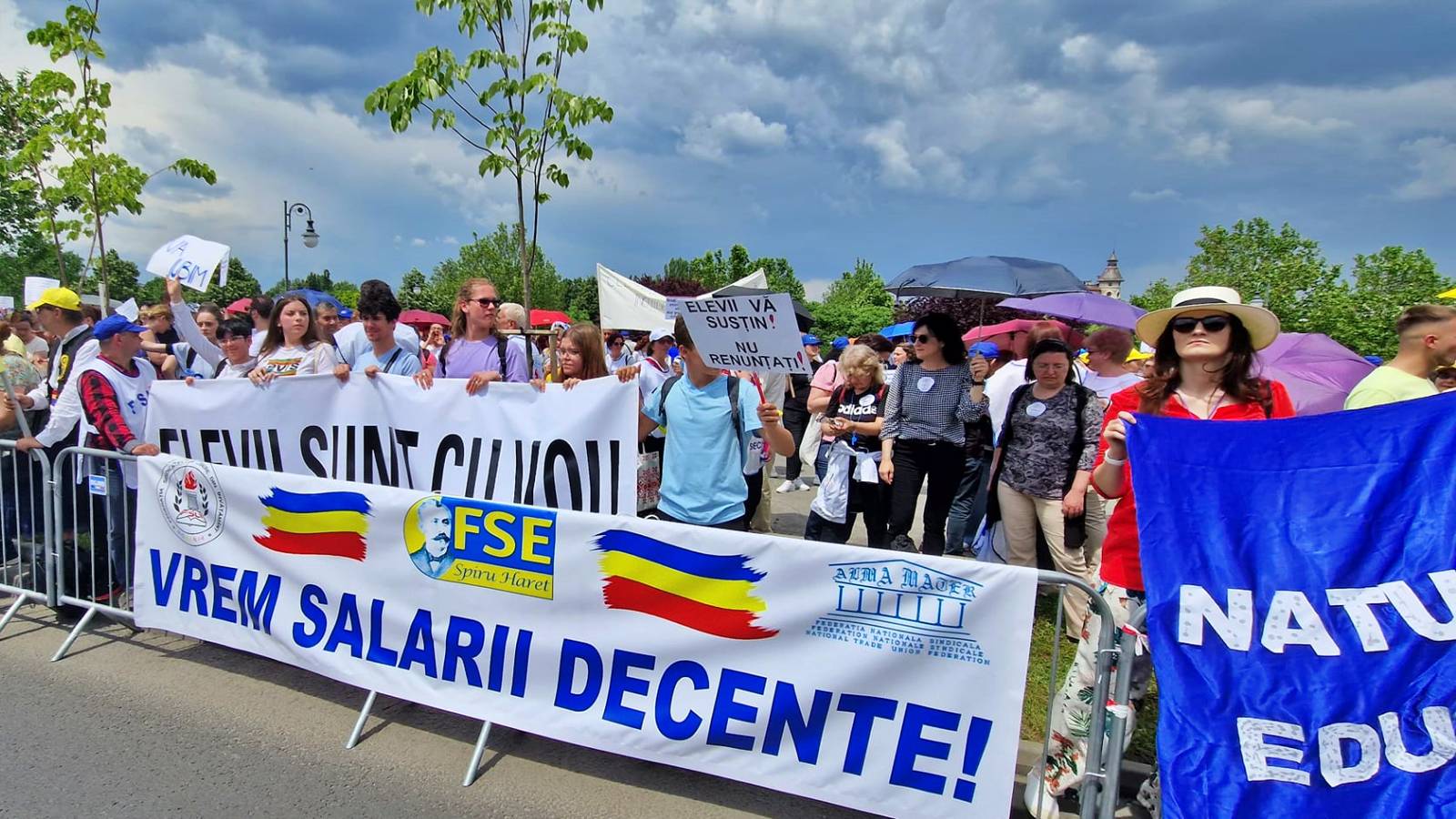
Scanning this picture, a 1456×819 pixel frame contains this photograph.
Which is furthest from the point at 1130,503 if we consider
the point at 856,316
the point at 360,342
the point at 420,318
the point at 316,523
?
the point at 856,316

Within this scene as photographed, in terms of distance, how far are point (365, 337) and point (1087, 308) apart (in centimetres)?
623

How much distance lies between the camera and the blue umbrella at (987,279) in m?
8.13

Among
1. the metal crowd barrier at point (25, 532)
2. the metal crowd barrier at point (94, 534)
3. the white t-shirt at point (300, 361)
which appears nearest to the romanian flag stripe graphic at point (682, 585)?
the white t-shirt at point (300, 361)

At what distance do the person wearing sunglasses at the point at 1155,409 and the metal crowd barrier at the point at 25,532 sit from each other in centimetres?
565

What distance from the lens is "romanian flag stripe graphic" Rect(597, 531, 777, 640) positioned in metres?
2.93

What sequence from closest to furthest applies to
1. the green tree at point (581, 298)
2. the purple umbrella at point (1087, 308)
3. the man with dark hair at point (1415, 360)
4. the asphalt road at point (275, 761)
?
the asphalt road at point (275, 761)
the man with dark hair at point (1415, 360)
the purple umbrella at point (1087, 308)
the green tree at point (581, 298)

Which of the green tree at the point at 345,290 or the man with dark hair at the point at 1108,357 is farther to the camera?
the green tree at the point at 345,290

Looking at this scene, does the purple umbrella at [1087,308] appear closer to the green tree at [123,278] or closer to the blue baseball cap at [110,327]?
the blue baseball cap at [110,327]

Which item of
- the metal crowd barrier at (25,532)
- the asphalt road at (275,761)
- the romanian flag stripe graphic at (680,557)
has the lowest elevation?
the asphalt road at (275,761)

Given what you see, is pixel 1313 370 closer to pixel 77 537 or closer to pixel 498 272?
pixel 77 537

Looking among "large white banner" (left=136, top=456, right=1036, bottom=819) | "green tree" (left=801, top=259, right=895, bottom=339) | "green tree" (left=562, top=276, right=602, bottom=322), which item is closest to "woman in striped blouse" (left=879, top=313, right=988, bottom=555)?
"large white banner" (left=136, top=456, right=1036, bottom=819)

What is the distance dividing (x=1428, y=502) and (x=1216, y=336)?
30.3 inches

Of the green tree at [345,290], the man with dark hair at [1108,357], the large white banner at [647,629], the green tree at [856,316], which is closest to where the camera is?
the large white banner at [647,629]

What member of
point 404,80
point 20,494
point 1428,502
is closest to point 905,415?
point 1428,502
